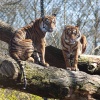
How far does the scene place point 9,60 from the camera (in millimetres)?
3916

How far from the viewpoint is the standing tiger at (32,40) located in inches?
185

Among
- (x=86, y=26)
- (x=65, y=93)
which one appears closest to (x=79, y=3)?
(x=86, y=26)

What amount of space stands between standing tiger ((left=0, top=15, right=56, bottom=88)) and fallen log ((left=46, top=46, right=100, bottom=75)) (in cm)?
60

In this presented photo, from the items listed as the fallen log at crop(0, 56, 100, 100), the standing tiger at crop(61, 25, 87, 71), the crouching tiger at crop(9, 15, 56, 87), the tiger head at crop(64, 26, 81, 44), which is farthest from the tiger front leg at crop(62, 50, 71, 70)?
the fallen log at crop(0, 56, 100, 100)

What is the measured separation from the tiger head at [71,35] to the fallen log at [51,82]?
90 cm

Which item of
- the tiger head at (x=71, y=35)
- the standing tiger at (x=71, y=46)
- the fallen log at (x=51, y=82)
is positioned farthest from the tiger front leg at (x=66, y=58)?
the fallen log at (x=51, y=82)

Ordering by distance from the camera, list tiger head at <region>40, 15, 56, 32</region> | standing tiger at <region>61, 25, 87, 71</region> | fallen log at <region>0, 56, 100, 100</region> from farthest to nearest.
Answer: standing tiger at <region>61, 25, 87, 71</region>
tiger head at <region>40, 15, 56, 32</region>
fallen log at <region>0, 56, 100, 100</region>

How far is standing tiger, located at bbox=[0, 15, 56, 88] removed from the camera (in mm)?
4688

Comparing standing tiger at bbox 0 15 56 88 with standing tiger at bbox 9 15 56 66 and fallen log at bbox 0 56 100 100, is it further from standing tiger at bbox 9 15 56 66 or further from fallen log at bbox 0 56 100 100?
fallen log at bbox 0 56 100 100

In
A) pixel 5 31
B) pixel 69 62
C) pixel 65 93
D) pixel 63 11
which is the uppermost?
pixel 63 11

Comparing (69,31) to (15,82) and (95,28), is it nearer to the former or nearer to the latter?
(15,82)

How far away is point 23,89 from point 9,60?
1.60ft

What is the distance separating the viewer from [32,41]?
4988mm

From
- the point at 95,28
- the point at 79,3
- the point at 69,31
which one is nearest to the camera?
the point at 69,31
